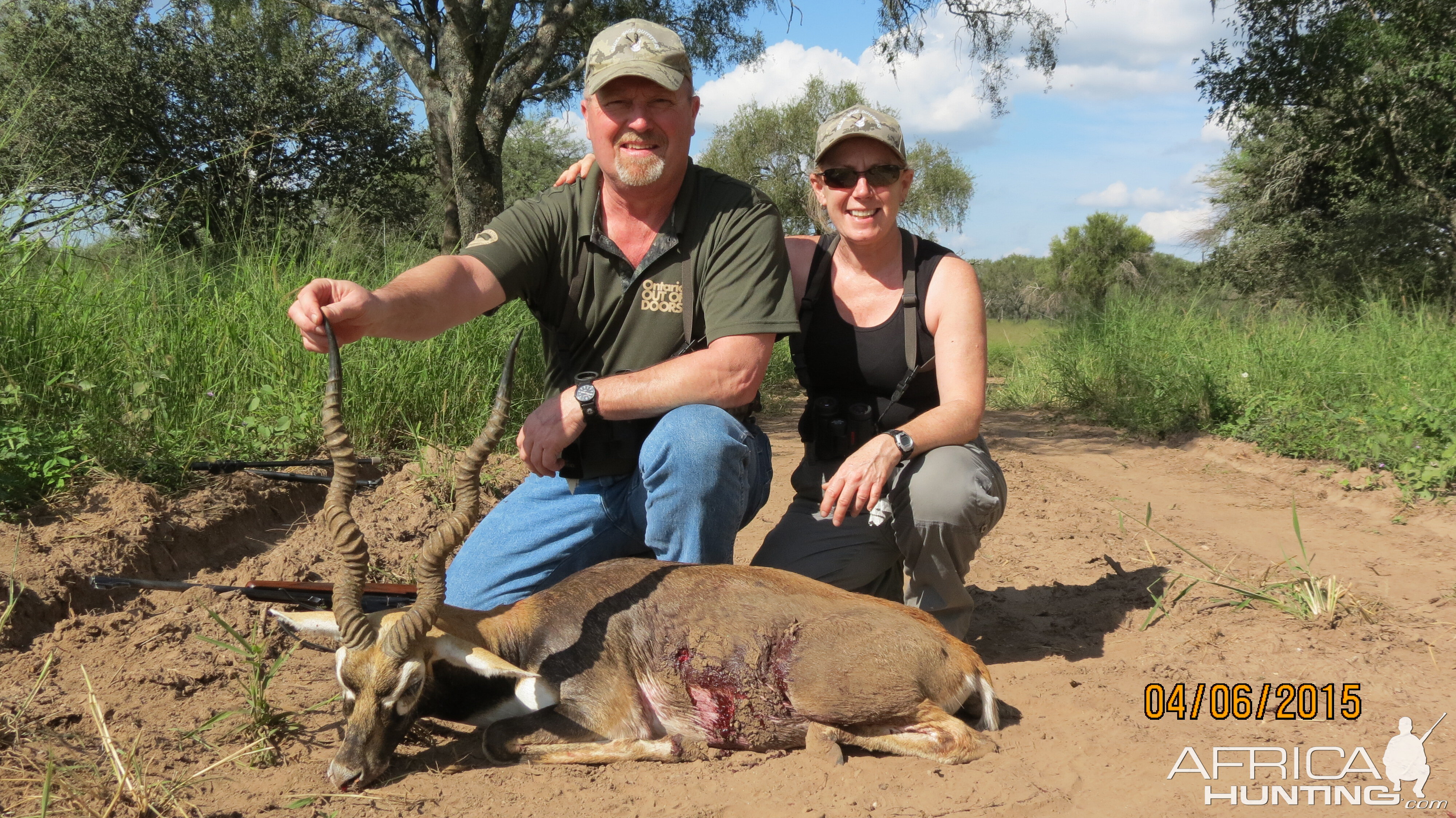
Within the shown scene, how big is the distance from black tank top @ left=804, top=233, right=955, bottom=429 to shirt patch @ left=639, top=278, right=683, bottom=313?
0.67 metres

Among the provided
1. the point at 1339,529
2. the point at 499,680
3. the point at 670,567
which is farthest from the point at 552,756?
the point at 1339,529

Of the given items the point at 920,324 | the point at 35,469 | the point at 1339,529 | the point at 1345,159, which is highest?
the point at 1345,159

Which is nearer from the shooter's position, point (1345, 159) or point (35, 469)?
point (35, 469)

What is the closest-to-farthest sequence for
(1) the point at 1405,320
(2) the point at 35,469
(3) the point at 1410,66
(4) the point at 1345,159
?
(2) the point at 35,469
(1) the point at 1405,320
(3) the point at 1410,66
(4) the point at 1345,159

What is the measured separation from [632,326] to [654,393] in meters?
0.45

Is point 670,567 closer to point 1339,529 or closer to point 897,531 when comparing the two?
point 897,531

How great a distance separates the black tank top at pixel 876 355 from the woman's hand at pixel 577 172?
1.18 meters

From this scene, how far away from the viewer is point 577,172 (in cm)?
440

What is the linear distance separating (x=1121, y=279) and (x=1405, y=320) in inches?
1004

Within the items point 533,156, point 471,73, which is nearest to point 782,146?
point 533,156

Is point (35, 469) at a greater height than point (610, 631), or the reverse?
point (35, 469)

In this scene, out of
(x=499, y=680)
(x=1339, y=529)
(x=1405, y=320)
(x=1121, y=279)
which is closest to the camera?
(x=499, y=680)

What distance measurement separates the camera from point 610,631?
11.3 ft
